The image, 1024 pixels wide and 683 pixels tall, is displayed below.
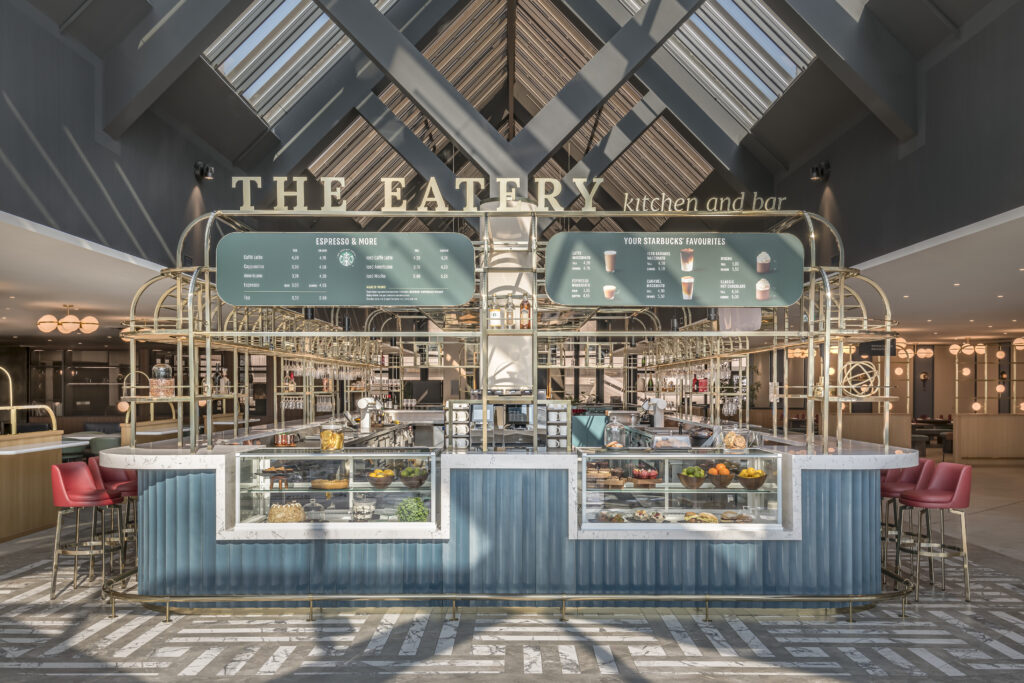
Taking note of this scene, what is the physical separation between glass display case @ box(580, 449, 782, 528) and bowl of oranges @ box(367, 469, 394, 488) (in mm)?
1363

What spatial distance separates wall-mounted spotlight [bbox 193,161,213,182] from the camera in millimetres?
9695

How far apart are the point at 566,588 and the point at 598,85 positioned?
6.78m

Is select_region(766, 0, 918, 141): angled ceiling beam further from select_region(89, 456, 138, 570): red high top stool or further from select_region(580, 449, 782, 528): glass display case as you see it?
select_region(89, 456, 138, 570): red high top stool

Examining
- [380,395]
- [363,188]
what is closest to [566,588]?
[380,395]

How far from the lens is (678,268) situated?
505 centimetres

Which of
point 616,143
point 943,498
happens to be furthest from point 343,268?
point 616,143

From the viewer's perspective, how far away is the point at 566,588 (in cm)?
478

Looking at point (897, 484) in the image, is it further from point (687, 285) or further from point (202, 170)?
point (202, 170)

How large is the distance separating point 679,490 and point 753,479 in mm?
536

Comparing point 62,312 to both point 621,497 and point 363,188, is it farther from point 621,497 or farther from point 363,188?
point 621,497

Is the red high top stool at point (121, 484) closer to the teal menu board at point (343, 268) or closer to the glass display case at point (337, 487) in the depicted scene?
the glass display case at point (337, 487)

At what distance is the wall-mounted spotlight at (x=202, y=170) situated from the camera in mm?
9695

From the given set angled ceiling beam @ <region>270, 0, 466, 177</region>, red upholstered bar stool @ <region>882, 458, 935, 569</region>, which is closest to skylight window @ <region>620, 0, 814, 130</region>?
angled ceiling beam @ <region>270, 0, 466, 177</region>

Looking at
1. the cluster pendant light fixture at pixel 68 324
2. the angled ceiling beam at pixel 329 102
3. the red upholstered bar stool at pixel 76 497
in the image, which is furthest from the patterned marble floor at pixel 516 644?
the angled ceiling beam at pixel 329 102
